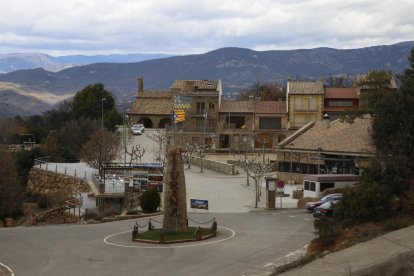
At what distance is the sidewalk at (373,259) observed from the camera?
A: 17.4 metres

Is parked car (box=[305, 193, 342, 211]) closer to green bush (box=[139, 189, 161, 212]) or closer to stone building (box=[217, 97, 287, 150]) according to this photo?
green bush (box=[139, 189, 161, 212])

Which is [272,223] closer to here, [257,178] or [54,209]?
[257,178]

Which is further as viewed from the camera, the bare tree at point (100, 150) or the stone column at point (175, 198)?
the bare tree at point (100, 150)

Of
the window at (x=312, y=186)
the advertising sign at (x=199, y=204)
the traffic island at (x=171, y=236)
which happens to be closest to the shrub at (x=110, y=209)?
the advertising sign at (x=199, y=204)

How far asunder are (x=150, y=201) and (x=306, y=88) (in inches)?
1787

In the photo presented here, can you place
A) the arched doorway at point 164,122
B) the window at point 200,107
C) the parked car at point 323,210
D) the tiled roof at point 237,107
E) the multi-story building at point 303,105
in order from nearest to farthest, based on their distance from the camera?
the parked car at point 323,210, the multi-story building at point 303,105, the tiled roof at point 237,107, the window at point 200,107, the arched doorway at point 164,122

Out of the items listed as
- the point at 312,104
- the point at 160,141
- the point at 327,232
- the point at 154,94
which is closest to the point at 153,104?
the point at 154,94

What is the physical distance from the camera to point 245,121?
8344cm

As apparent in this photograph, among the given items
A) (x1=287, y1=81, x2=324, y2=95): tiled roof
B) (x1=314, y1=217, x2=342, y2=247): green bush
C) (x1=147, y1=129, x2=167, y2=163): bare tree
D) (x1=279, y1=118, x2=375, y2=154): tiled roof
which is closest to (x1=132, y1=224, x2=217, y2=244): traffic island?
(x1=314, y1=217, x2=342, y2=247): green bush

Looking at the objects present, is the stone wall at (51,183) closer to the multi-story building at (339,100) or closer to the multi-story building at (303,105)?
the multi-story building at (303,105)

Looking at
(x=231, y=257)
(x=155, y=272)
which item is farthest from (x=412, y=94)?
(x=155, y=272)

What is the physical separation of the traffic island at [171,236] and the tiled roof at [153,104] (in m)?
67.0

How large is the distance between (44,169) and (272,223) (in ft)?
104

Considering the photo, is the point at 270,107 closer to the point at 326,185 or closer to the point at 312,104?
the point at 312,104
